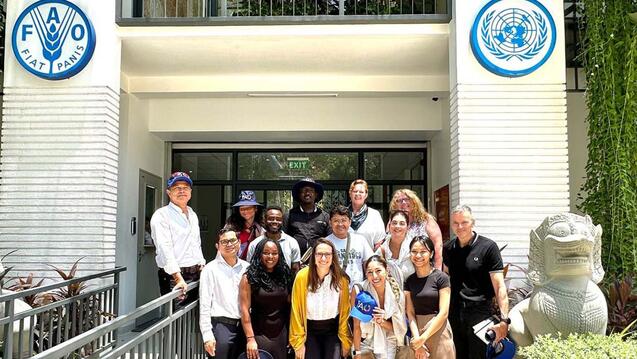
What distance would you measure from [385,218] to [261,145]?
2523 mm

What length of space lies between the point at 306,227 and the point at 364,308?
116 centimetres

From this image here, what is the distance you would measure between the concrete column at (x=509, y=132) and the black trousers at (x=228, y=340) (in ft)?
9.18

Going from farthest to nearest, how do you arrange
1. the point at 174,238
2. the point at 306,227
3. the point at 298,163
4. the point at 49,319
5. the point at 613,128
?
the point at 298,163 → the point at 613,128 → the point at 306,227 → the point at 174,238 → the point at 49,319

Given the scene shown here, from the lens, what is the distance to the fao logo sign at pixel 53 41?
6.04 metres

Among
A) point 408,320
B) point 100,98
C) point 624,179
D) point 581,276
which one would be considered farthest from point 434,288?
point 100,98

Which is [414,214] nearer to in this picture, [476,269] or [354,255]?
[354,255]

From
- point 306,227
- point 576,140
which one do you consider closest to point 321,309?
point 306,227

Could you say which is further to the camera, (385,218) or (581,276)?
(385,218)

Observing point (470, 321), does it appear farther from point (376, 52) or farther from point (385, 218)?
point (385, 218)

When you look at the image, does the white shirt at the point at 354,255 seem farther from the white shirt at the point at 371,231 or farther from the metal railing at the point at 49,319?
the metal railing at the point at 49,319

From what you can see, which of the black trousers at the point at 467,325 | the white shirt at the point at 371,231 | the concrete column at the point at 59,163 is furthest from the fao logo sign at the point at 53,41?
the black trousers at the point at 467,325

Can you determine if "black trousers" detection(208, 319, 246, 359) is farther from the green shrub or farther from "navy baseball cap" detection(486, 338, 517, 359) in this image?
the green shrub

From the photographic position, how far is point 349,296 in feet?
13.9

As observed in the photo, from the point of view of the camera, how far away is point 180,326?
13.8 feet
